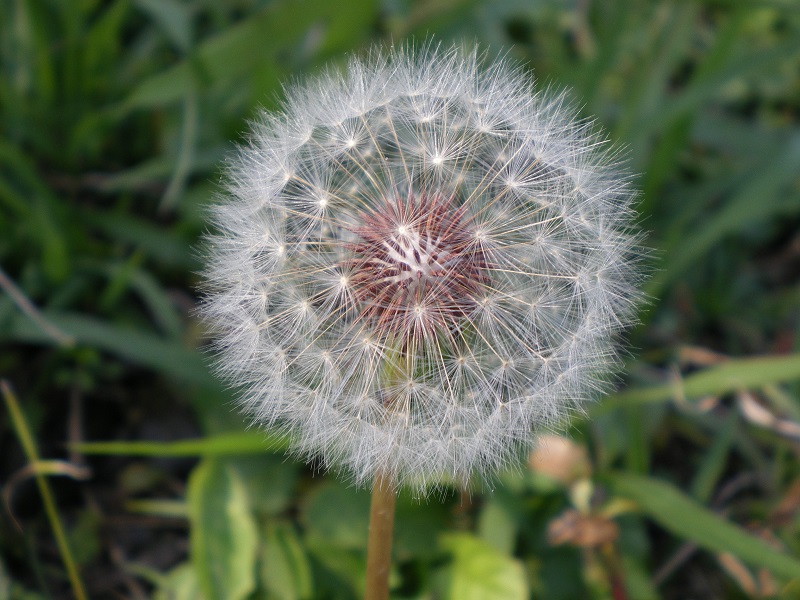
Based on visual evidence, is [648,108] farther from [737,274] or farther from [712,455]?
[712,455]

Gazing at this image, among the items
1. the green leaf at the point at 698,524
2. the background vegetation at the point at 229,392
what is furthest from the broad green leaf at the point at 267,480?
the green leaf at the point at 698,524

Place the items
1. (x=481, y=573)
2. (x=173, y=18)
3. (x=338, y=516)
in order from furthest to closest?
(x=173, y=18)
(x=338, y=516)
(x=481, y=573)

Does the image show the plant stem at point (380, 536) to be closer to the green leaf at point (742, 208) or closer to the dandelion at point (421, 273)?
the dandelion at point (421, 273)

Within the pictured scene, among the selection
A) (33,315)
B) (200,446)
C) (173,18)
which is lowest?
(200,446)

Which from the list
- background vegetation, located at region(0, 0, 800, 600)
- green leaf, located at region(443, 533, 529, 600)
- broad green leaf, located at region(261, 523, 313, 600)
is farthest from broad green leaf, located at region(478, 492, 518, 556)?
broad green leaf, located at region(261, 523, 313, 600)

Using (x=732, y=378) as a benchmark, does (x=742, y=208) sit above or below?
above

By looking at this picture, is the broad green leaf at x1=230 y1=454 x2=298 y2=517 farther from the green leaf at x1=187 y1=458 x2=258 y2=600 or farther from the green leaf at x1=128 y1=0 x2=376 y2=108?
the green leaf at x1=128 y1=0 x2=376 y2=108

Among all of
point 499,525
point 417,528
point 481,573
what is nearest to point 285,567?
point 417,528

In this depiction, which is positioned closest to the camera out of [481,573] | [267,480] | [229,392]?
[481,573]

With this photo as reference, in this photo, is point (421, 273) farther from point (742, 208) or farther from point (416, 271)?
point (742, 208)
